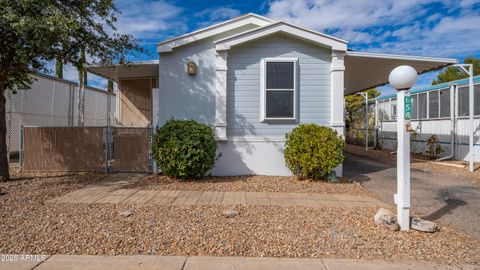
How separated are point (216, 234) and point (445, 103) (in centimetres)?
1237

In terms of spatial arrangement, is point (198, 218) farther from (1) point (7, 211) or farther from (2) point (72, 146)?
(2) point (72, 146)

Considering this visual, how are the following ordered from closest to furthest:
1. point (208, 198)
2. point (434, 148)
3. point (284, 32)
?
1. point (208, 198)
2. point (284, 32)
3. point (434, 148)

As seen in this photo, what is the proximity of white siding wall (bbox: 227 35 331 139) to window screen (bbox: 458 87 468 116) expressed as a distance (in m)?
6.51

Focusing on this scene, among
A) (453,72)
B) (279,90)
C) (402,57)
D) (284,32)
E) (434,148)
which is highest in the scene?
(453,72)

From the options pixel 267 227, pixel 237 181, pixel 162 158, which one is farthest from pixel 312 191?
pixel 162 158

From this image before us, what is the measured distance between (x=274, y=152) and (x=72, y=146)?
221 inches

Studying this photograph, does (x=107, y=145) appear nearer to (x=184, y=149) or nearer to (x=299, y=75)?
(x=184, y=149)

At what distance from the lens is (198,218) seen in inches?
185

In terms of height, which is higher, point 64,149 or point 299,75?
point 299,75

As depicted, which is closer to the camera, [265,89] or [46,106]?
[265,89]

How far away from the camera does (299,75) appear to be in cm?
842

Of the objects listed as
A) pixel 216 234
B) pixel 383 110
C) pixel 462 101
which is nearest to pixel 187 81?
pixel 216 234

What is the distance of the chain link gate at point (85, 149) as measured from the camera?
8914 mm

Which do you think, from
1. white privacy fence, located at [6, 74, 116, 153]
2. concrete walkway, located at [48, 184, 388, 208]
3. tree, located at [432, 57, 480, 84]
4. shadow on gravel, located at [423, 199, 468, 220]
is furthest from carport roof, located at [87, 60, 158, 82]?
tree, located at [432, 57, 480, 84]
